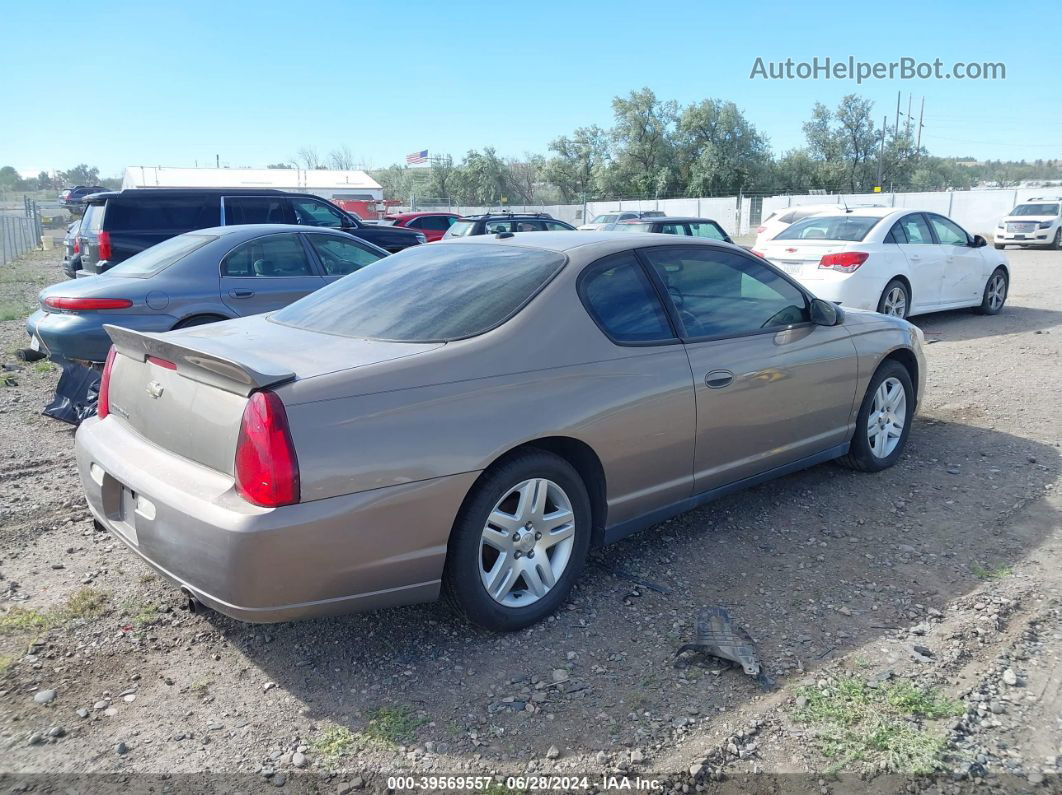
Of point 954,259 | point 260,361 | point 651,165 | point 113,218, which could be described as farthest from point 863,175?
point 260,361

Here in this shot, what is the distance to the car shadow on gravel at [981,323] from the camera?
10188 millimetres

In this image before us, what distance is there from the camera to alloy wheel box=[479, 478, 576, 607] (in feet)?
10.7

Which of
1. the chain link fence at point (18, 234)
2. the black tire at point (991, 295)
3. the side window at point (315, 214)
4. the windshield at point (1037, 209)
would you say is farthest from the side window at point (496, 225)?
the windshield at point (1037, 209)

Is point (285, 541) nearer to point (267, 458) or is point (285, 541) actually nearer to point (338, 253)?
point (267, 458)

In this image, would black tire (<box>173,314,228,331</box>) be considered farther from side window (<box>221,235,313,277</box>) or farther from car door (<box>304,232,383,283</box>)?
car door (<box>304,232,383,283</box>)

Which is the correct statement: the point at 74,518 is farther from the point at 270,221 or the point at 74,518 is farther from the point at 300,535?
the point at 270,221

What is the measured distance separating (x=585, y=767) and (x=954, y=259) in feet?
33.0

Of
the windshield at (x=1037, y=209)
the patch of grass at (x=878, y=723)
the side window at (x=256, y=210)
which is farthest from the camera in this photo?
the windshield at (x=1037, y=209)

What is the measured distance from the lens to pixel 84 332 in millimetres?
6496

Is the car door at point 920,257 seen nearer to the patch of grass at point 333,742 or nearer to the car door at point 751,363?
the car door at point 751,363

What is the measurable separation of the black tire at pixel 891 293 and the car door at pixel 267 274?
21.1 ft

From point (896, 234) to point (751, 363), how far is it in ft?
22.8

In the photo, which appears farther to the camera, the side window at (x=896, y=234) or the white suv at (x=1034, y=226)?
the white suv at (x=1034, y=226)

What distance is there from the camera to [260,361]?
3.08m
